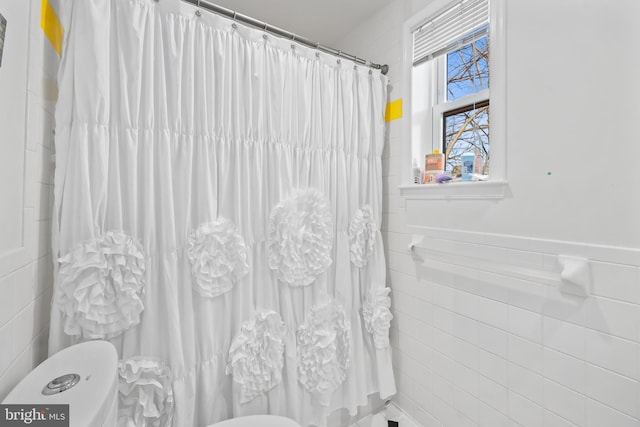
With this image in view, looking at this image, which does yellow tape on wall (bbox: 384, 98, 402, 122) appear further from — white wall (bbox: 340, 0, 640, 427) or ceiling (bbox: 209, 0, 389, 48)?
ceiling (bbox: 209, 0, 389, 48)

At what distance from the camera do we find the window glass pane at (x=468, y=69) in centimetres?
136

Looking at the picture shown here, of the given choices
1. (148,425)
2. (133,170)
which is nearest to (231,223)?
(133,170)

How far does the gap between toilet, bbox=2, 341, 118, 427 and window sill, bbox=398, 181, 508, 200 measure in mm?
1380

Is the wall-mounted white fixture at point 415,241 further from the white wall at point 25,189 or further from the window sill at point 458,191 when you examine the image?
the white wall at point 25,189

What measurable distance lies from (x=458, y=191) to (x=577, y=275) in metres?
0.53

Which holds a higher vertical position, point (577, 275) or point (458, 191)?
point (458, 191)

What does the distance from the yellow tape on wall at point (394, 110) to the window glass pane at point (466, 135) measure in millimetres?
260

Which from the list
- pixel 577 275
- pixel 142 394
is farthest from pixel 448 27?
pixel 142 394

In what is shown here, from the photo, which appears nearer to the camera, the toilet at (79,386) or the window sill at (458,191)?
the toilet at (79,386)

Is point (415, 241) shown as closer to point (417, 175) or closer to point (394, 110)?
point (417, 175)

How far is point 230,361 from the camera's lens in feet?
3.76

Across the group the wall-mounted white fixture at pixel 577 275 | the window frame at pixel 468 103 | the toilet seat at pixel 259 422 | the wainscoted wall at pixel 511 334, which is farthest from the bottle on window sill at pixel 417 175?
the toilet seat at pixel 259 422

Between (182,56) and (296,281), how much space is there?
1064mm

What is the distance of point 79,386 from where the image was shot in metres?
0.61
